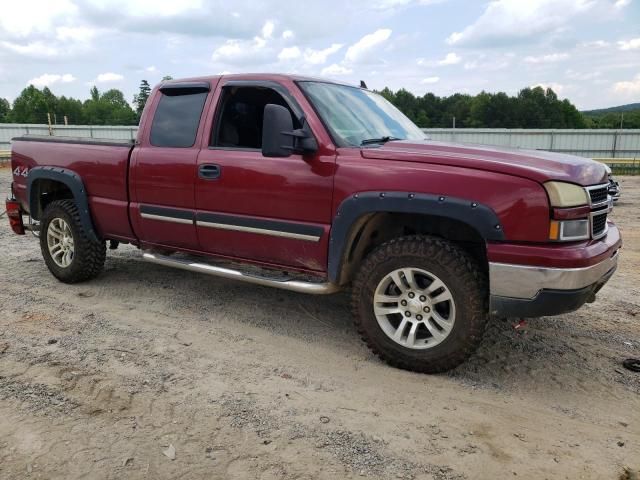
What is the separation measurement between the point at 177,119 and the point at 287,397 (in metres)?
2.69

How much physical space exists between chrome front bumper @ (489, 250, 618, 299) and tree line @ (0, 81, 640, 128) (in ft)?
250

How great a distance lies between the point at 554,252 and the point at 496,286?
39cm

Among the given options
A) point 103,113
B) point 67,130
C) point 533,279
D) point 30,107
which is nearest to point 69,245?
point 533,279

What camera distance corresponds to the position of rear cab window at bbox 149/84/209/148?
14.9ft

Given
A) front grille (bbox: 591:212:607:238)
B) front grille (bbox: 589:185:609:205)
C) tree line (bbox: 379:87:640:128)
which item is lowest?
front grille (bbox: 591:212:607:238)

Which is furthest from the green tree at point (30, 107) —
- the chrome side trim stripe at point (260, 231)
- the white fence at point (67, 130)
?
the chrome side trim stripe at point (260, 231)

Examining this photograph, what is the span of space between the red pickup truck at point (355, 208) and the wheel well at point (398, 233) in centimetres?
1

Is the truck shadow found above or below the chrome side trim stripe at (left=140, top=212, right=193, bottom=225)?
below

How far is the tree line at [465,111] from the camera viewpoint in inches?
3223

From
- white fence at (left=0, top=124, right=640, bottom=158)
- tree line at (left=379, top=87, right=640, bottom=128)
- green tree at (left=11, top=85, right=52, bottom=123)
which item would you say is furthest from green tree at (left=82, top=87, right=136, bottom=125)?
white fence at (left=0, top=124, right=640, bottom=158)

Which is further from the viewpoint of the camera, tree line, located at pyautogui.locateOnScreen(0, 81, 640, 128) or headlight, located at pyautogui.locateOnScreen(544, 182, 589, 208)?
tree line, located at pyautogui.locateOnScreen(0, 81, 640, 128)

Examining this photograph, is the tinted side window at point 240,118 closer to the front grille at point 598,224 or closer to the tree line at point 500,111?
the front grille at point 598,224

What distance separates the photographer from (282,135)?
3.73 meters

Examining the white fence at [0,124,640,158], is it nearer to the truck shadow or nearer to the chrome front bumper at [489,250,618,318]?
the truck shadow
